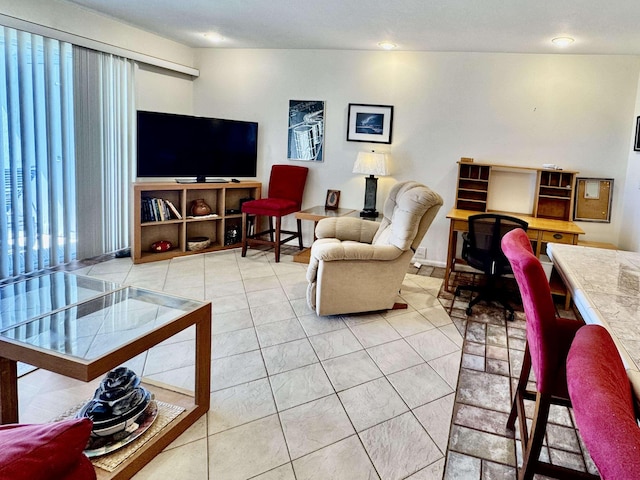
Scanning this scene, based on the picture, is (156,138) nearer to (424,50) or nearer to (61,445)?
(424,50)

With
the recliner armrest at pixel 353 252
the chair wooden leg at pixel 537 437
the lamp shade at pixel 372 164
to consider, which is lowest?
the chair wooden leg at pixel 537 437

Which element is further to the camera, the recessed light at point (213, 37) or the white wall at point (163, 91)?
the white wall at point (163, 91)

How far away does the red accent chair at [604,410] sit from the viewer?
567mm

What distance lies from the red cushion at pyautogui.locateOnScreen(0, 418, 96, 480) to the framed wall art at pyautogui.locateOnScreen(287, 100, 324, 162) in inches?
183

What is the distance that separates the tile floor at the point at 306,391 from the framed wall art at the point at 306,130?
6.88 ft

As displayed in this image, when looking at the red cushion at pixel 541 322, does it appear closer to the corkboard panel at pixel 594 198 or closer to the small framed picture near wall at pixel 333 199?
the corkboard panel at pixel 594 198

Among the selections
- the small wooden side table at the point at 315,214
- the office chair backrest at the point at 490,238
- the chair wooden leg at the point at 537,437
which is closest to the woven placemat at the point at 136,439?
the chair wooden leg at the point at 537,437

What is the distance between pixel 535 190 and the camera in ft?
14.2

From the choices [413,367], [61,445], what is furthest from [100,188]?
[61,445]

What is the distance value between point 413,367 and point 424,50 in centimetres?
343

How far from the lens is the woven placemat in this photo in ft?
5.36

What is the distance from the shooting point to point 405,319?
3.34 m

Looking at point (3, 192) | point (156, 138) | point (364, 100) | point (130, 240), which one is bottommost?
point (130, 240)

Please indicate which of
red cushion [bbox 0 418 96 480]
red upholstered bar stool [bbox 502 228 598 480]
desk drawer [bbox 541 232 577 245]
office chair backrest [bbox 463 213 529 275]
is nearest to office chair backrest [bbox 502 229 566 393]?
red upholstered bar stool [bbox 502 228 598 480]
